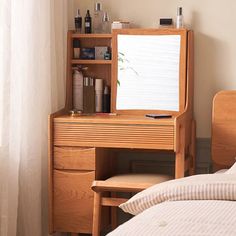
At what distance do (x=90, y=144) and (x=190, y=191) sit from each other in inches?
50.0

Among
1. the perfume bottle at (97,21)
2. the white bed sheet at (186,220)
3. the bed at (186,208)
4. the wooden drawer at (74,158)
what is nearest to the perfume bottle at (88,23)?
the perfume bottle at (97,21)

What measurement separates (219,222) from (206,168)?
1934mm

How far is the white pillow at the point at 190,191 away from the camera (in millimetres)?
2490

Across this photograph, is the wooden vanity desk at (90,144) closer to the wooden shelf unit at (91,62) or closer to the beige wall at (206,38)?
the beige wall at (206,38)

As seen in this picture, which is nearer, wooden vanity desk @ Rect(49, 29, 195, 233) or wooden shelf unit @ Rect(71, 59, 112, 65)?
wooden vanity desk @ Rect(49, 29, 195, 233)

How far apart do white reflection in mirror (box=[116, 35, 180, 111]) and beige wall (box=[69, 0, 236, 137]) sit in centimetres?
16

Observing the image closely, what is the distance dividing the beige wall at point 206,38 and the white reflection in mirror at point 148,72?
0.53ft

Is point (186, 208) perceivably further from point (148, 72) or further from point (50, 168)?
point (148, 72)

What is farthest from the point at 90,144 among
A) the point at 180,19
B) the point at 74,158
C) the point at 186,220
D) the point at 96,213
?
the point at 186,220

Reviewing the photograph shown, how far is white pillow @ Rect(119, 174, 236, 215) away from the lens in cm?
249

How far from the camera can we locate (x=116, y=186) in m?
3.54

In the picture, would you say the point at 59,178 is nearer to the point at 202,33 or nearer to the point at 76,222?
the point at 76,222

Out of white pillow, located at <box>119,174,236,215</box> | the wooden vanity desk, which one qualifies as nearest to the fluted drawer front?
the wooden vanity desk

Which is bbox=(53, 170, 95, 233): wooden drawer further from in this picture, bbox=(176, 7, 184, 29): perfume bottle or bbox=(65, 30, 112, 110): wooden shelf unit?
A: bbox=(176, 7, 184, 29): perfume bottle
